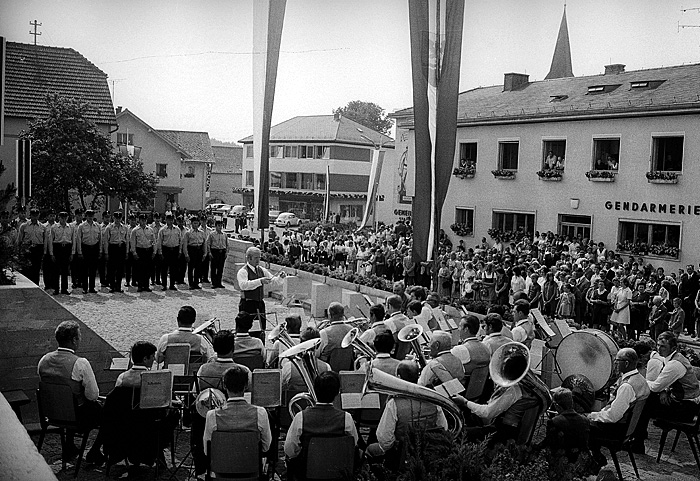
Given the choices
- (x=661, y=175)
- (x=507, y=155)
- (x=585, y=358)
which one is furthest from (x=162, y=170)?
(x=585, y=358)

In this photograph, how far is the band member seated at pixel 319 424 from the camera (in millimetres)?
5793

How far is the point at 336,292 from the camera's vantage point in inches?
666

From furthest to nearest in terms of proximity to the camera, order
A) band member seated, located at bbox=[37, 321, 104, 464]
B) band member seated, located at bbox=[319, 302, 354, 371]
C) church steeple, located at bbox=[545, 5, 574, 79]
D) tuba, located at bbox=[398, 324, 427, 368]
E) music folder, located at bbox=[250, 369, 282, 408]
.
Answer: church steeple, located at bbox=[545, 5, 574, 79]
band member seated, located at bbox=[319, 302, 354, 371]
tuba, located at bbox=[398, 324, 427, 368]
band member seated, located at bbox=[37, 321, 104, 464]
music folder, located at bbox=[250, 369, 282, 408]

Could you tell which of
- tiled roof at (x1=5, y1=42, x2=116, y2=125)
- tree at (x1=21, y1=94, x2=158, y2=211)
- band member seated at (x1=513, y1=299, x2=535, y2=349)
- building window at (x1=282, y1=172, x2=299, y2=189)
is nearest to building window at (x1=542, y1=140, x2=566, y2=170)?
tree at (x1=21, y1=94, x2=158, y2=211)

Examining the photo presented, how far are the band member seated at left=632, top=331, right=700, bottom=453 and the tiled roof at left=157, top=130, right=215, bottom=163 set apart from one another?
58.3 metres

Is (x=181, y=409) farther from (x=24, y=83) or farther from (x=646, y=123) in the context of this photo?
(x=24, y=83)

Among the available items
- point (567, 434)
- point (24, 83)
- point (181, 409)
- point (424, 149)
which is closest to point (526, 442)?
point (567, 434)

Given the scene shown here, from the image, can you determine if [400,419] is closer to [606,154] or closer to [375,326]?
[375,326]

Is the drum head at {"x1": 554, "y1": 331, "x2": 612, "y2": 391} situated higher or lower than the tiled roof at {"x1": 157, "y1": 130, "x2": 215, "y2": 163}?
lower

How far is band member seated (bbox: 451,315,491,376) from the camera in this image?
26.1 ft

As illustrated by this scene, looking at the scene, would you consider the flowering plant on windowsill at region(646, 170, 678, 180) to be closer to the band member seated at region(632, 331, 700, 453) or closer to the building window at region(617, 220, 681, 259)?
the building window at region(617, 220, 681, 259)

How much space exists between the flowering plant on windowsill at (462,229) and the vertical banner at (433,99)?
740 inches

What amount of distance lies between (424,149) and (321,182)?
171ft

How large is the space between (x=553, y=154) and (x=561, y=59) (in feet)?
62.8
